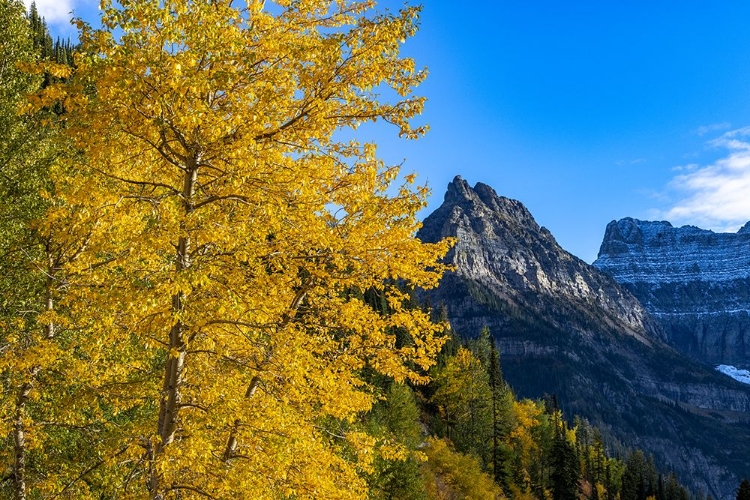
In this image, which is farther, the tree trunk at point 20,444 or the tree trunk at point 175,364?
the tree trunk at point 20,444

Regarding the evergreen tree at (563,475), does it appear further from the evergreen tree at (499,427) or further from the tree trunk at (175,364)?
the tree trunk at (175,364)

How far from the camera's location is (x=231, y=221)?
7211mm

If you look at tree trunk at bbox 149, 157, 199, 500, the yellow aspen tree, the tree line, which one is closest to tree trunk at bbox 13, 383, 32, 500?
the tree line

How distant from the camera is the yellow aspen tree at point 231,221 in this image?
629cm

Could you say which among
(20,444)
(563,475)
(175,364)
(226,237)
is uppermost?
(226,237)

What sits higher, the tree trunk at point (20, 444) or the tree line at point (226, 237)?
the tree line at point (226, 237)

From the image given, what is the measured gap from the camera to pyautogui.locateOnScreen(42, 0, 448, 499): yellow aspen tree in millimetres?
6293

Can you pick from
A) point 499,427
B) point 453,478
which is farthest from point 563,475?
point 453,478

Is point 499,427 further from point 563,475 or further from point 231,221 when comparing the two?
point 231,221

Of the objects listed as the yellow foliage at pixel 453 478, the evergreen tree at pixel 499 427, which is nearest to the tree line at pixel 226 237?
the yellow foliage at pixel 453 478

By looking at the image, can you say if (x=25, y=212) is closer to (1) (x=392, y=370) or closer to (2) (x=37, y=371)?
(2) (x=37, y=371)

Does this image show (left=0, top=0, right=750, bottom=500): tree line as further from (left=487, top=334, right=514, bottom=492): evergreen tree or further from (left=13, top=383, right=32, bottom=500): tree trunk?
(left=487, top=334, right=514, bottom=492): evergreen tree

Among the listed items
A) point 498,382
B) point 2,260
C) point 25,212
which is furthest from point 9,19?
point 498,382

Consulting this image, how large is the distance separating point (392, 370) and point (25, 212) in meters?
11.4
